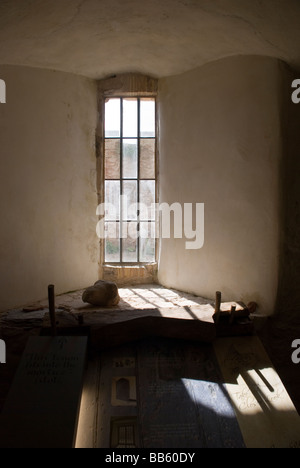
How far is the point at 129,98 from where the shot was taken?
4.67 metres

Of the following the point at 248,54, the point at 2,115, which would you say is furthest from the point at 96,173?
the point at 248,54

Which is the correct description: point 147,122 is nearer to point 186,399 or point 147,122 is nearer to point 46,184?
point 46,184

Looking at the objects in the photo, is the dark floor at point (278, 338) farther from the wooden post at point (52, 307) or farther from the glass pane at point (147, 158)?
the glass pane at point (147, 158)

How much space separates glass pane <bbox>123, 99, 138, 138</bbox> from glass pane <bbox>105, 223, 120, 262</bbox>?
3.72ft

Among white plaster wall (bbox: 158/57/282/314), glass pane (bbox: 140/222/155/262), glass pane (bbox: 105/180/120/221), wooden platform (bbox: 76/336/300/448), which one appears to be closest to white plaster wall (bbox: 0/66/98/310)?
glass pane (bbox: 105/180/120/221)

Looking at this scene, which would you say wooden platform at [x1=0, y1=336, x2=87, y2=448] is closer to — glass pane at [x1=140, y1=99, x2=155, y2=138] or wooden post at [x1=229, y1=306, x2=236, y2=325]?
wooden post at [x1=229, y1=306, x2=236, y2=325]

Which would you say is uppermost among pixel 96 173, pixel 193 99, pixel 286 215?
pixel 193 99

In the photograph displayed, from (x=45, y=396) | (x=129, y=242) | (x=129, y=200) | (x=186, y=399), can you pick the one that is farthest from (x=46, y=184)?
(x=186, y=399)

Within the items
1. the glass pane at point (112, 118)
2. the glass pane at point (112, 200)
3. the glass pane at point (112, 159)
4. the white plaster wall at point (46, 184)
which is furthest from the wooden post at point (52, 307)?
the glass pane at point (112, 118)

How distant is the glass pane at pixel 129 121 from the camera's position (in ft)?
15.3

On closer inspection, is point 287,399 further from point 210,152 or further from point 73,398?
point 210,152

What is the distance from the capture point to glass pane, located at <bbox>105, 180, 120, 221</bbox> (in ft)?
15.2

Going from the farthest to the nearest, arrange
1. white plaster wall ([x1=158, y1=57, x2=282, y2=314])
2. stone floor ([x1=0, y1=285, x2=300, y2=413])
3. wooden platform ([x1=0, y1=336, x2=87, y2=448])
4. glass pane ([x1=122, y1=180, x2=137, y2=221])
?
glass pane ([x1=122, y1=180, x2=137, y2=221]) → white plaster wall ([x1=158, y1=57, x2=282, y2=314]) → stone floor ([x1=0, y1=285, x2=300, y2=413]) → wooden platform ([x1=0, y1=336, x2=87, y2=448])
